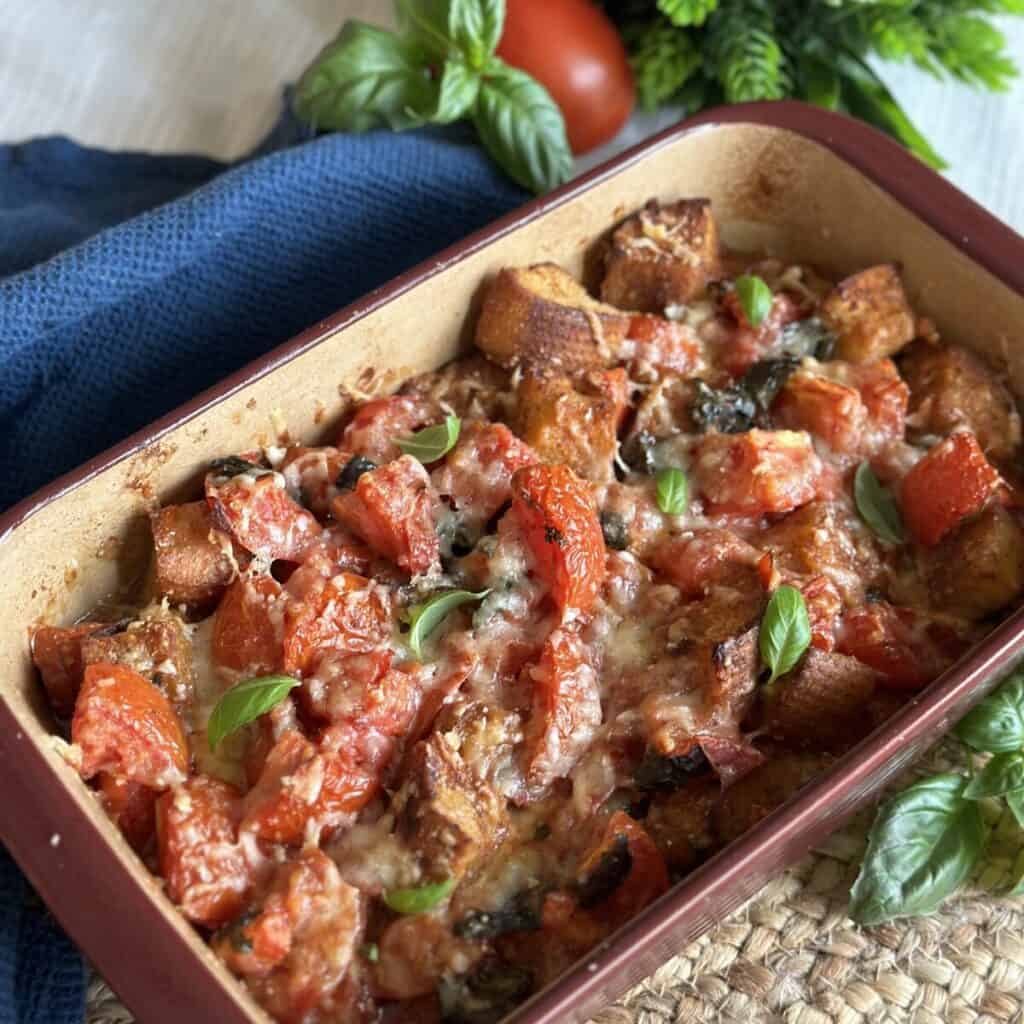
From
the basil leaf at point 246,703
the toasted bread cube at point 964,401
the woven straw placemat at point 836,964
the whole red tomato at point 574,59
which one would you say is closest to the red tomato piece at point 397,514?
the basil leaf at point 246,703

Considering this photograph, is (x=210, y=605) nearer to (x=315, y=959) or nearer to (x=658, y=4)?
(x=315, y=959)

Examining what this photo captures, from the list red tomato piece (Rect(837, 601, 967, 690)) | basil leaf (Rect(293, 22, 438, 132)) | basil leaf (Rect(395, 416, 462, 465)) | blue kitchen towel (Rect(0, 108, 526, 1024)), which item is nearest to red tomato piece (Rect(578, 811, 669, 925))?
red tomato piece (Rect(837, 601, 967, 690))

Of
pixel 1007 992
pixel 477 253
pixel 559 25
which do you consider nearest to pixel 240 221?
pixel 477 253

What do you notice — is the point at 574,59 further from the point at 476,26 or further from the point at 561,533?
the point at 561,533

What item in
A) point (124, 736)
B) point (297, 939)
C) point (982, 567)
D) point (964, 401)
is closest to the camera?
point (297, 939)

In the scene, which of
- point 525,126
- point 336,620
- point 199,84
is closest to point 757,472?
point 336,620
